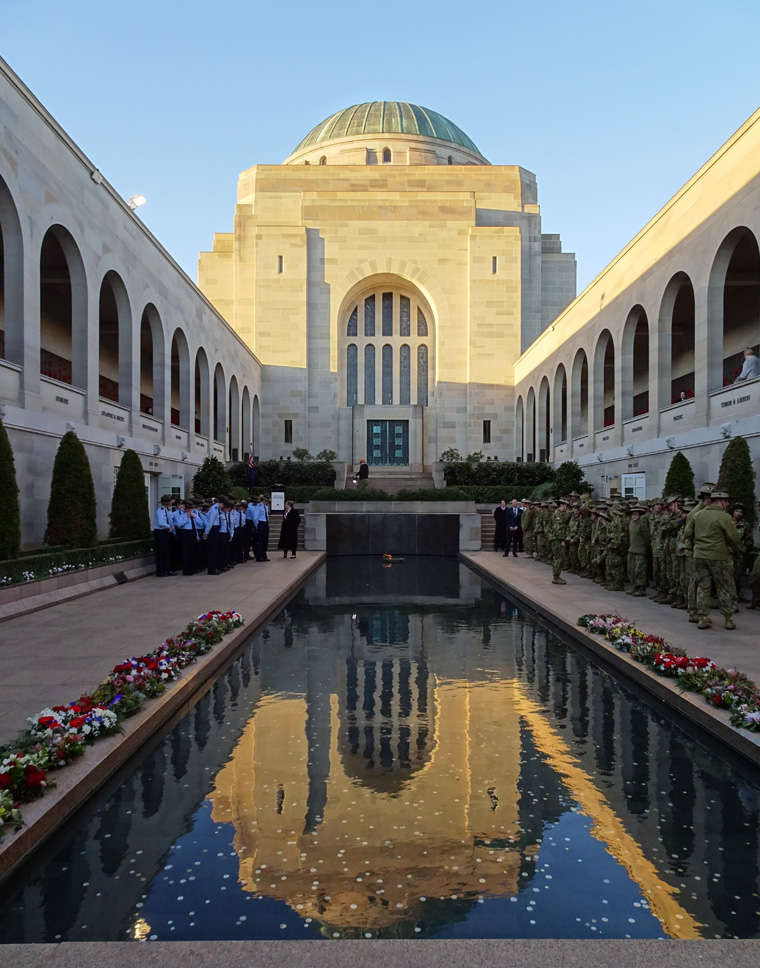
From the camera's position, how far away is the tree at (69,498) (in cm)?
1355

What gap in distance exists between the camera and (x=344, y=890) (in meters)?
3.46

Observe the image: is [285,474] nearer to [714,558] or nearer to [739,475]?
[739,475]

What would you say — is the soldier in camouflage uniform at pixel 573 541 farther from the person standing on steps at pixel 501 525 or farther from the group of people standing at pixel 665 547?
the person standing on steps at pixel 501 525

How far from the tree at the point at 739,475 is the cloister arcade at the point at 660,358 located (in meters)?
2.55

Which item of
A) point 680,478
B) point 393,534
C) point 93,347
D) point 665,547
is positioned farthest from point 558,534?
point 93,347

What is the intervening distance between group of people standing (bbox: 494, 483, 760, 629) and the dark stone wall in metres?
5.34

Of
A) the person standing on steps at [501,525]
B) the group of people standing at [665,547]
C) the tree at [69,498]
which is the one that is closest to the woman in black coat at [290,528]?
the group of people standing at [665,547]

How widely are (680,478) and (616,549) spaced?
4105 millimetres

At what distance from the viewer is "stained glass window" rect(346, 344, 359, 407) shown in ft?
131

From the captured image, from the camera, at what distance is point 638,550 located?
12805 millimetres

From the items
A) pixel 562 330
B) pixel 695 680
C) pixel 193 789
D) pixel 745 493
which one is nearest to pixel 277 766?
pixel 193 789

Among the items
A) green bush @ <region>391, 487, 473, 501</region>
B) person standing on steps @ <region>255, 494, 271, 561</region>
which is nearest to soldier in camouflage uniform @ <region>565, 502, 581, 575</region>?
person standing on steps @ <region>255, 494, 271, 561</region>

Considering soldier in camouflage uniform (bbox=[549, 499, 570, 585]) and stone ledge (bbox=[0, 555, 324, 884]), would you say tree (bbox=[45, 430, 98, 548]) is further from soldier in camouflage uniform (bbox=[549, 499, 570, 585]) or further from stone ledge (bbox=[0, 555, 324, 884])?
soldier in camouflage uniform (bbox=[549, 499, 570, 585])

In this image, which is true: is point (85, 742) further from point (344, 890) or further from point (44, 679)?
point (344, 890)
